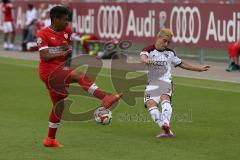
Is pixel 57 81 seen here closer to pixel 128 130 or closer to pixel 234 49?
pixel 128 130

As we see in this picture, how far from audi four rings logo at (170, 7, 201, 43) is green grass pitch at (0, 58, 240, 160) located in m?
6.29

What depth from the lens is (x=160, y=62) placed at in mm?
12227

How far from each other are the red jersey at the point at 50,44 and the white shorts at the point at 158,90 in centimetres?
179

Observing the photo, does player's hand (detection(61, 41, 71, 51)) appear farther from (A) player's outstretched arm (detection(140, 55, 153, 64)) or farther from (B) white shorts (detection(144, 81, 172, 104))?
(B) white shorts (detection(144, 81, 172, 104))

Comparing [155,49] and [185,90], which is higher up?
[155,49]

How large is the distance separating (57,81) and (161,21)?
15.7 m

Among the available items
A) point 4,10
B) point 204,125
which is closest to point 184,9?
point 4,10

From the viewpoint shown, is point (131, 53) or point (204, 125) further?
point (131, 53)

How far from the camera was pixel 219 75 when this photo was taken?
72.8ft

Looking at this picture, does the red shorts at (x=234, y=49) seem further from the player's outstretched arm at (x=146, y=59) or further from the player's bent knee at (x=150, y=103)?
the player's outstretched arm at (x=146, y=59)

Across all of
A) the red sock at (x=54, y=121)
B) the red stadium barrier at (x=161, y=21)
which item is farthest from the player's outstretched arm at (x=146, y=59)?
the red stadium barrier at (x=161, y=21)

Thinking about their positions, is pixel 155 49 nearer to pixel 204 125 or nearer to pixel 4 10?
pixel 204 125

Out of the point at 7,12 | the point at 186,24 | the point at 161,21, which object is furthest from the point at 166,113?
the point at 7,12

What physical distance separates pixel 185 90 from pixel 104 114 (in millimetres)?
7796
